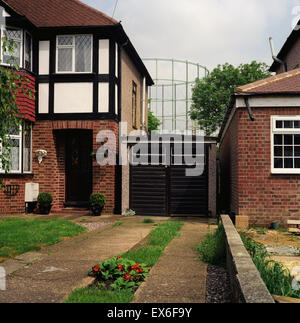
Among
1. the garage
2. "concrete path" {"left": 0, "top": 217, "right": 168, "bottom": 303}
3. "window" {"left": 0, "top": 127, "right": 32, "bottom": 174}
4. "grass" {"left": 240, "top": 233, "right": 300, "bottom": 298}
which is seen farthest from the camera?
the garage

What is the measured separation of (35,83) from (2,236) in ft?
24.1

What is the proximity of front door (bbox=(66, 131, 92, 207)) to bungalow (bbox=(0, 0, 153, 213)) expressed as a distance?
0.12 ft

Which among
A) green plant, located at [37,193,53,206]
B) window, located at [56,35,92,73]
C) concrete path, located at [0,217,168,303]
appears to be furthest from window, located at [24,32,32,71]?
concrete path, located at [0,217,168,303]

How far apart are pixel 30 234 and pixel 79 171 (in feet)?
20.1

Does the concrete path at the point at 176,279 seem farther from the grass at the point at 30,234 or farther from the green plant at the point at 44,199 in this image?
the green plant at the point at 44,199

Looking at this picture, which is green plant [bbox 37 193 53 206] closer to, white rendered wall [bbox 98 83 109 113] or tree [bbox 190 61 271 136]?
white rendered wall [bbox 98 83 109 113]

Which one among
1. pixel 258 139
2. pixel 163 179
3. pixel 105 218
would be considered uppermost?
pixel 258 139

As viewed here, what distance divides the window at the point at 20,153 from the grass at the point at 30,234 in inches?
117

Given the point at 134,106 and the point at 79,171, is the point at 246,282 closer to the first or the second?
the point at 79,171

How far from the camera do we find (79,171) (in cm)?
1440

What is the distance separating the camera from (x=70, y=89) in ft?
44.9

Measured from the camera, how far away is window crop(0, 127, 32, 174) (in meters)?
13.1
